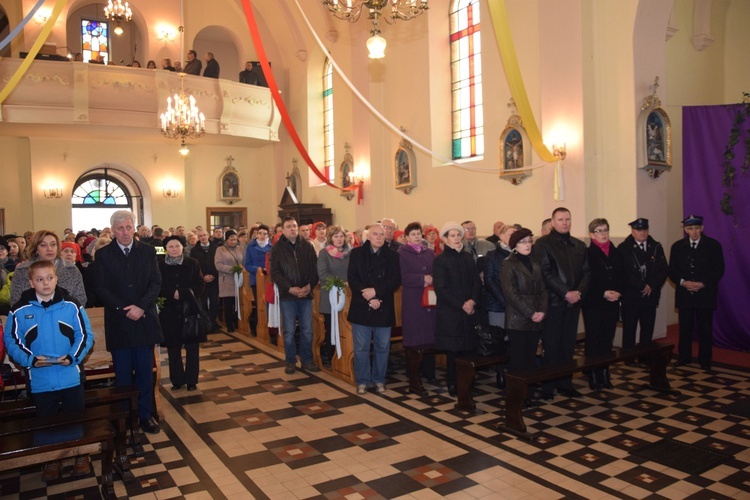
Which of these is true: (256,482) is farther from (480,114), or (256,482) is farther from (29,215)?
(29,215)

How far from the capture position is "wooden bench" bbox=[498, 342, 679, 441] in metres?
4.91

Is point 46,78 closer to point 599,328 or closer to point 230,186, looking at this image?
point 230,186

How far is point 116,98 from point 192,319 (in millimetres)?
10292

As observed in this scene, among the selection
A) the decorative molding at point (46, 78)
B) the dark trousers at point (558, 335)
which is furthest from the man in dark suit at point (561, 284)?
the decorative molding at point (46, 78)

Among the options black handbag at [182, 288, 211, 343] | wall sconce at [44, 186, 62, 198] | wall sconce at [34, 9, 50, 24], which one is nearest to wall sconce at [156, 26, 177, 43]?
wall sconce at [34, 9, 50, 24]

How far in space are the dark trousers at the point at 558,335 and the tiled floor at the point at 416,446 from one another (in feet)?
1.35

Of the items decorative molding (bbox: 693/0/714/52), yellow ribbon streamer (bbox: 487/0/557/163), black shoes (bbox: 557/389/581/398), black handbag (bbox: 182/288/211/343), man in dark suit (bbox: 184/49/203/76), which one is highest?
man in dark suit (bbox: 184/49/203/76)

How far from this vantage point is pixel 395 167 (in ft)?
43.5

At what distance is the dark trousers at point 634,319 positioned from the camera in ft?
22.5

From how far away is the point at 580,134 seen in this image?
864 centimetres

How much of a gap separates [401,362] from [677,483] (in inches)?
157

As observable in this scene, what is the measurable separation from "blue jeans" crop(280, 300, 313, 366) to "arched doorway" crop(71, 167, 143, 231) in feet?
40.6

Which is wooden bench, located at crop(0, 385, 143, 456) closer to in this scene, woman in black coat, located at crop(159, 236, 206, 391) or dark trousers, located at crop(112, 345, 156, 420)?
dark trousers, located at crop(112, 345, 156, 420)

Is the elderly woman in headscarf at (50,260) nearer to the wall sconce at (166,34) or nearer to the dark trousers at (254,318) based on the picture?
the dark trousers at (254,318)
